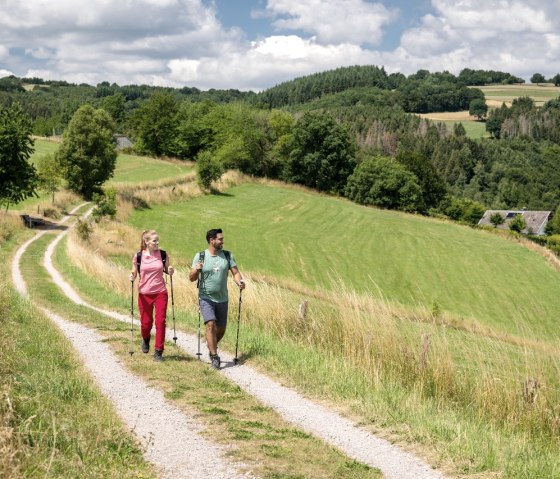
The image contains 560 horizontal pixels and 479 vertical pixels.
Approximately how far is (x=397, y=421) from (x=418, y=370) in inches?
98.7

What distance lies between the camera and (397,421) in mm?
A: 7109

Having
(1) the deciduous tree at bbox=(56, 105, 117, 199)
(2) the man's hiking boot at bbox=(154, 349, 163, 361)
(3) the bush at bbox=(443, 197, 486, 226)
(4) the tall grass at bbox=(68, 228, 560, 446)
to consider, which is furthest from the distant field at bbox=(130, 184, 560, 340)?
(3) the bush at bbox=(443, 197, 486, 226)

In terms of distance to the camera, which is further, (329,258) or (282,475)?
(329,258)

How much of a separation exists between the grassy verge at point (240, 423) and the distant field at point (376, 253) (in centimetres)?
2447

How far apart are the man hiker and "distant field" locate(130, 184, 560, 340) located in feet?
78.0

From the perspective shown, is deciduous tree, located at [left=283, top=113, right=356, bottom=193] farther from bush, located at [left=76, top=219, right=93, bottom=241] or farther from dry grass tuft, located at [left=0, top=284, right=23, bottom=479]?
dry grass tuft, located at [left=0, top=284, right=23, bottom=479]

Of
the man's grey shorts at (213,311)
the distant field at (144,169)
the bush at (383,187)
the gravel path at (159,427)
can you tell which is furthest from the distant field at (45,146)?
the gravel path at (159,427)

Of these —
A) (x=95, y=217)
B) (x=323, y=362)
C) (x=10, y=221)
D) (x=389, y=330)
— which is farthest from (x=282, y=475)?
(x=95, y=217)

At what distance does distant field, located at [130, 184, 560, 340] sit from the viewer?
40.7m

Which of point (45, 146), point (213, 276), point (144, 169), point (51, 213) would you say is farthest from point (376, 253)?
point (45, 146)

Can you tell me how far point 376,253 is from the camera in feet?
169

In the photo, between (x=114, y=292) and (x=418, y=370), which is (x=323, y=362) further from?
(x=114, y=292)

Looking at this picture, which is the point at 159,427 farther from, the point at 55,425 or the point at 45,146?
the point at 45,146

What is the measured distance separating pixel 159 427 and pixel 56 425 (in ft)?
4.57
